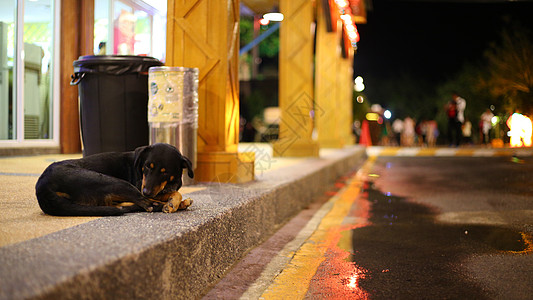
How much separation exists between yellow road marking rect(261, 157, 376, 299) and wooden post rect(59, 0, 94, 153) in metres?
6.15

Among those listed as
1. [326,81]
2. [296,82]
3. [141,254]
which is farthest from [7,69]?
[326,81]

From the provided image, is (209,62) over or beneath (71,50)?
beneath

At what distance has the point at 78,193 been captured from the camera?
380 centimetres

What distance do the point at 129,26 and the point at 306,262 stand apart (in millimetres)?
8664

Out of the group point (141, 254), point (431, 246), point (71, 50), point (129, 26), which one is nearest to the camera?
point (141, 254)

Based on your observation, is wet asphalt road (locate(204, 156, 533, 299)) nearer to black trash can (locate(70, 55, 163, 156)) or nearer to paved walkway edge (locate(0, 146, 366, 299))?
paved walkway edge (locate(0, 146, 366, 299))

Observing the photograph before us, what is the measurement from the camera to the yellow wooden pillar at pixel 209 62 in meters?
6.44

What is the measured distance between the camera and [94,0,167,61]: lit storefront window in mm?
11539

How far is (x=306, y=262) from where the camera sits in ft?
14.7

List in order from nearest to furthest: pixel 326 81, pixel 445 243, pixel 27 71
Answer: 1. pixel 445 243
2. pixel 27 71
3. pixel 326 81

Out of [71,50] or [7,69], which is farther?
[71,50]

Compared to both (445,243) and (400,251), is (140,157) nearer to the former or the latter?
(400,251)

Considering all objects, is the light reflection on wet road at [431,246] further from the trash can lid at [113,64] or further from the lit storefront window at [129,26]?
the lit storefront window at [129,26]

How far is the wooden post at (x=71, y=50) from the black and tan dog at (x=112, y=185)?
751cm
